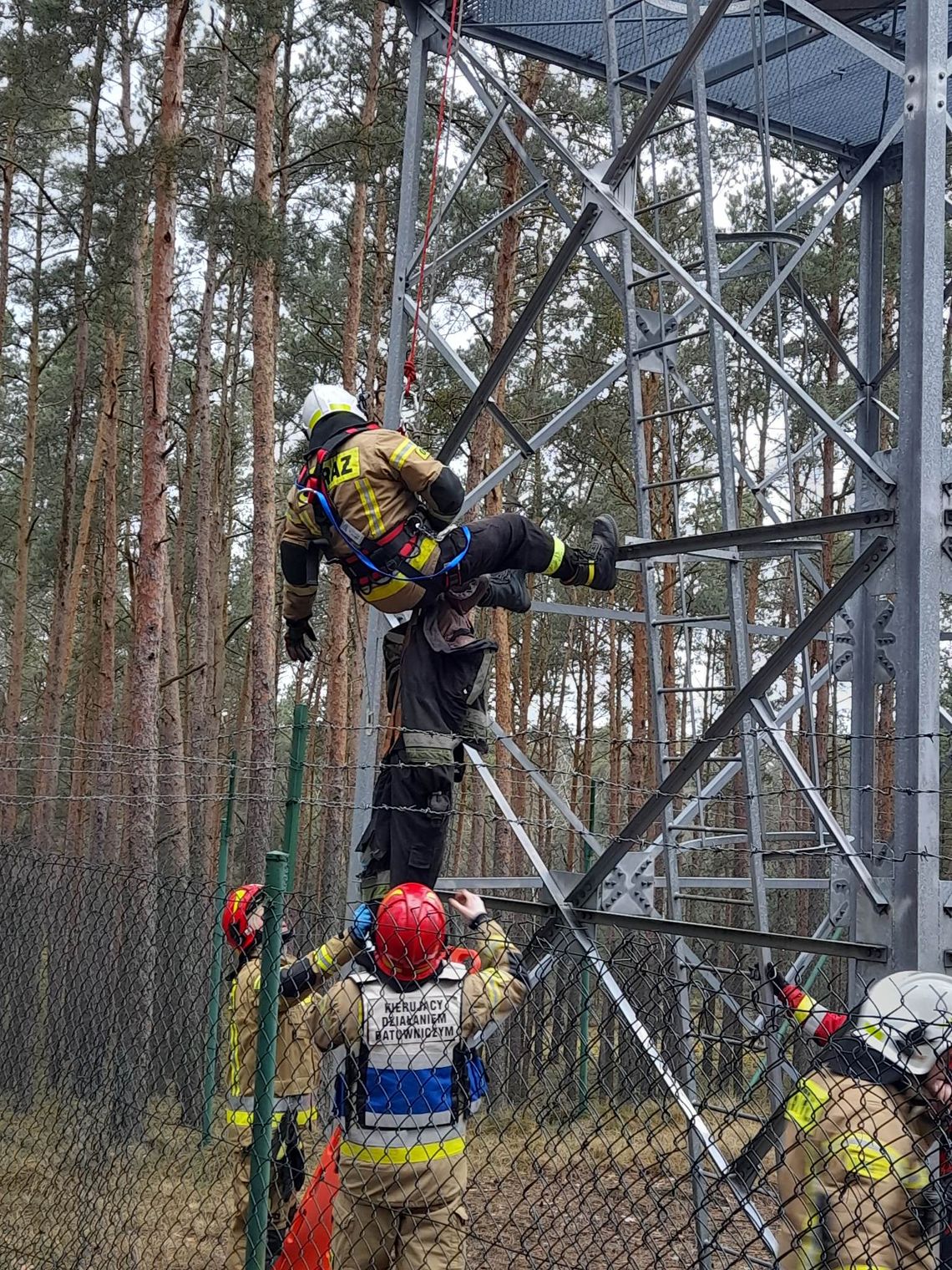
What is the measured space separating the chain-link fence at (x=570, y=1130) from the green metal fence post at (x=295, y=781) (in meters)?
0.32

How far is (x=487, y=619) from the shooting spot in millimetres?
26844

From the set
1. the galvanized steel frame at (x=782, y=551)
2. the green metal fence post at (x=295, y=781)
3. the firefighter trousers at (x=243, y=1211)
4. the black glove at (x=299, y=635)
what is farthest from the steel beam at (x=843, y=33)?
the firefighter trousers at (x=243, y=1211)

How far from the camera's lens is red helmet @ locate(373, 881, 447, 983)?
13.3ft

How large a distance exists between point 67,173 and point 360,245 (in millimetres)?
7179

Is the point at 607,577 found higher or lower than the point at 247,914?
higher

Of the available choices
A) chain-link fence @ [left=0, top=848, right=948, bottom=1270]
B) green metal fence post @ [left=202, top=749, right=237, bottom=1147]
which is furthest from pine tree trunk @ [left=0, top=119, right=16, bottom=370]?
green metal fence post @ [left=202, top=749, right=237, bottom=1147]

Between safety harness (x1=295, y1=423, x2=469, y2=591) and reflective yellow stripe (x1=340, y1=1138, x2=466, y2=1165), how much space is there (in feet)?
8.04

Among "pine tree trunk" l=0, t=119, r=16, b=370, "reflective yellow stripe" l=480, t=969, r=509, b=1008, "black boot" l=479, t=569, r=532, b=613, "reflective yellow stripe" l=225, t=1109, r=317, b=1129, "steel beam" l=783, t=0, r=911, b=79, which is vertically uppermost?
"pine tree trunk" l=0, t=119, r=16, b=370

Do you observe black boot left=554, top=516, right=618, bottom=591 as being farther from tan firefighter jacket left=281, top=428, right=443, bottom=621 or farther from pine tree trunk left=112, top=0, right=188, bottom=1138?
pine tree trunk left=112, top=0, right=188, bottom=1138

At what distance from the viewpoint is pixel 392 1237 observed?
4449mm

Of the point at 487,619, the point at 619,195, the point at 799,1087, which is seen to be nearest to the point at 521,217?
the point at 487,619

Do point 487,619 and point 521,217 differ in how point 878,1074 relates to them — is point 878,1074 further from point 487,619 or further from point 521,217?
point 487,619

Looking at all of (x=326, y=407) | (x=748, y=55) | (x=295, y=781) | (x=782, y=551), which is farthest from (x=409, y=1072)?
(x=748, y=55)

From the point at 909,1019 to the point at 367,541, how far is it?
324 centimetres
